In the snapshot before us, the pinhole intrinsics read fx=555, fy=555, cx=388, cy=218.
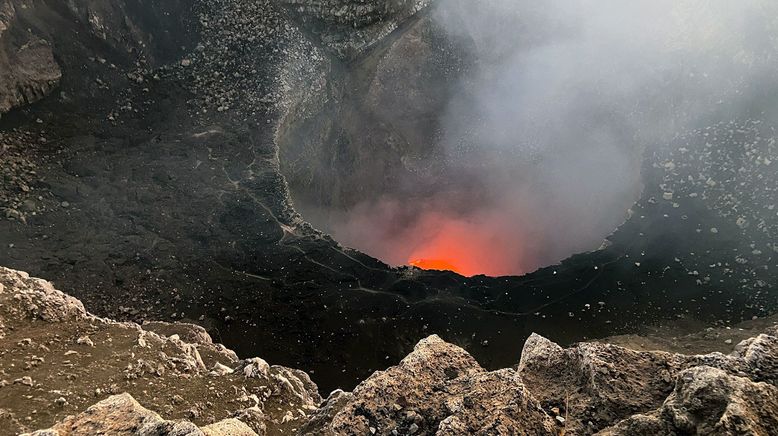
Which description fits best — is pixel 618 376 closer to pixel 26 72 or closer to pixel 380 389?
pixel 380 389

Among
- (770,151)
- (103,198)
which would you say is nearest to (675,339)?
(770,151)

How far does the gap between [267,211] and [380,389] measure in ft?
48.8

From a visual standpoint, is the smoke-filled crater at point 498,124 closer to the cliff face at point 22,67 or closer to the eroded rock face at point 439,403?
the cliff face at point 22,67

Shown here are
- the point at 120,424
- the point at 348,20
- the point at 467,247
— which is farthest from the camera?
the point at 467,247

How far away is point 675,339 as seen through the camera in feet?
54.2

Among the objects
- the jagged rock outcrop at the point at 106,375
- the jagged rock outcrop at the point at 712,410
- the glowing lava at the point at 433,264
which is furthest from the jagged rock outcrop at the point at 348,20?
the jagged rock outcrop at the point at 712,410

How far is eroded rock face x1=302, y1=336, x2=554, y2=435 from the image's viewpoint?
6066 mm

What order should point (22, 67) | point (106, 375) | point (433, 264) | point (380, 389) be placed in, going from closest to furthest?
1. point (380, 389)
2. point (106, 375)
3. point (22, 67)
4. point (433, 264)

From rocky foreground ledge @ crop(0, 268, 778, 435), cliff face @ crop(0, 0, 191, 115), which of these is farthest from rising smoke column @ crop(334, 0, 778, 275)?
rocky foreground ledge @ crop(0, 268, 778, 435)

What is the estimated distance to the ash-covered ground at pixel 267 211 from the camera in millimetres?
17734

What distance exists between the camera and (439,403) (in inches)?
262

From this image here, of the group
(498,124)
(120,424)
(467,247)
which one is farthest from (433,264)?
(120,424)

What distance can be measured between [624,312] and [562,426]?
1278 cm

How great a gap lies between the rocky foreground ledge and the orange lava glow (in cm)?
1602
